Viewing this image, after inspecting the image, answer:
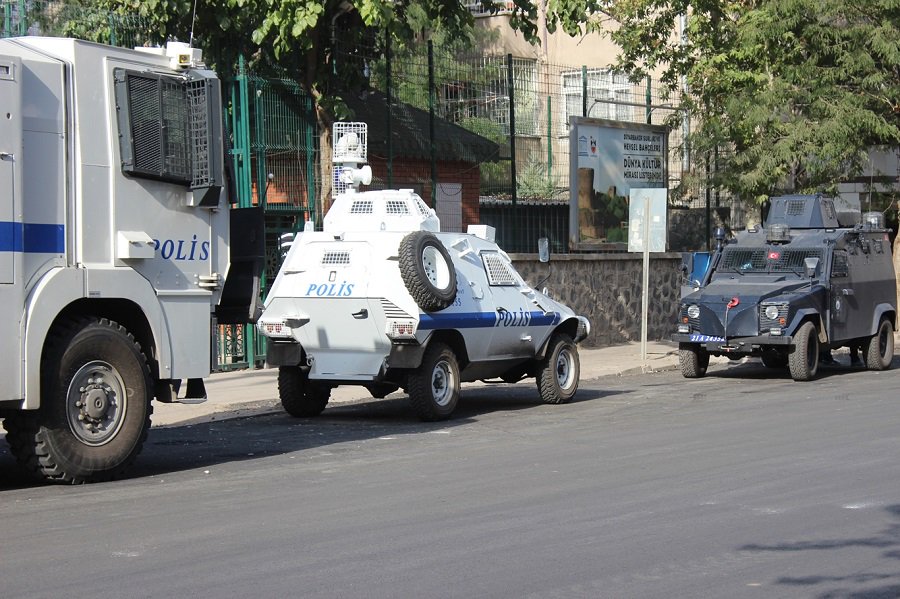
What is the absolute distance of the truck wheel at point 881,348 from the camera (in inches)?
774

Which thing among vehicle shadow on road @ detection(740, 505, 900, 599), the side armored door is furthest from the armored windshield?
vehicle shadow on road @ detection(740, 505, 900, 599)

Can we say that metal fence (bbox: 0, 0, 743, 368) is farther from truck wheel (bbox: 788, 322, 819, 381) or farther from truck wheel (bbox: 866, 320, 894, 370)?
truck wheel (bbox: 788, 322, 819, 381)

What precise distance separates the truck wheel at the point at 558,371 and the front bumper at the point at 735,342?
298cm

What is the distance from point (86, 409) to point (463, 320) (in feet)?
16.7

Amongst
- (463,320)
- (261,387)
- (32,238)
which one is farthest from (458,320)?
(32,238)

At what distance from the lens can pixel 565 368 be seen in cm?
1566

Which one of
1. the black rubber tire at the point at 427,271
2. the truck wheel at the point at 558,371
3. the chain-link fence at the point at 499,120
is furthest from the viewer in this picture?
the chain-link fence at the point at 499,120

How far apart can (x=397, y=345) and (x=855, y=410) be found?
5.16 m

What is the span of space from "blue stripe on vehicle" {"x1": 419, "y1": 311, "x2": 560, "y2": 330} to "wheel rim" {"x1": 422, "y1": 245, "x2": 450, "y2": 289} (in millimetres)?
331

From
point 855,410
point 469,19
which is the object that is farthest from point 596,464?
point 469,19

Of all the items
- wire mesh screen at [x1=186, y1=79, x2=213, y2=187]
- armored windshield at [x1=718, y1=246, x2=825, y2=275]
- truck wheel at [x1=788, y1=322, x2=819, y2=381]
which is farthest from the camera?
armored windshield at [x1=718, y1=246, x2=825, y2=275]

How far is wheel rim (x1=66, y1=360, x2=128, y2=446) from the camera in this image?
9.68 meters

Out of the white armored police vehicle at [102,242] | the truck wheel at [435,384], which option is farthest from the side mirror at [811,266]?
the white armored police vehicle at [102,242]

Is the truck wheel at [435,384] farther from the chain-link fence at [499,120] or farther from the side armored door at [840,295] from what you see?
the chain-link fence at [499,120]
